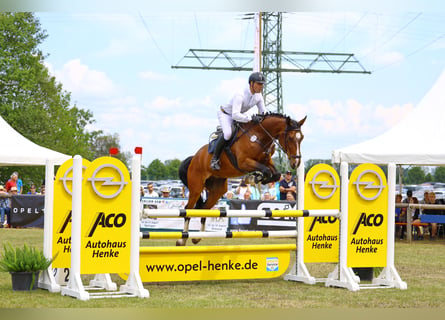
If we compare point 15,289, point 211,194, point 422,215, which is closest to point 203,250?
point 211,194

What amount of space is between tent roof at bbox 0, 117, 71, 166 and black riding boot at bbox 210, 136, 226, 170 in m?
7.13

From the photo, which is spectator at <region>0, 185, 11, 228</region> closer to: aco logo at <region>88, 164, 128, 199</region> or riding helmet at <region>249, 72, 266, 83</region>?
riding helmet at <region>249, 72, 266, 83</region>

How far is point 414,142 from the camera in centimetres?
1345

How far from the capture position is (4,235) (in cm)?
1390

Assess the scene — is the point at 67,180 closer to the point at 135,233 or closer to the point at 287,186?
the point at 135,233

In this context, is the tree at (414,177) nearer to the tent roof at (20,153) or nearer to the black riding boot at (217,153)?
the tent roof at (20,153)

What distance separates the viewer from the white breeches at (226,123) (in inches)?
317

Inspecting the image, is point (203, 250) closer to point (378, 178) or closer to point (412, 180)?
point (378, 178)

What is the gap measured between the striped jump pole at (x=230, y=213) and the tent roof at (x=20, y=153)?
27.0 feet

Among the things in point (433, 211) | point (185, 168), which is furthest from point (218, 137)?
point (433, 211)

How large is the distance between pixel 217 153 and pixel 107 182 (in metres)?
1.94

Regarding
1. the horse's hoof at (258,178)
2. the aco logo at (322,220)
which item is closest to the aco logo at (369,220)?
the aco logo at (322,220)

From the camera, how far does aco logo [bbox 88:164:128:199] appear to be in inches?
254

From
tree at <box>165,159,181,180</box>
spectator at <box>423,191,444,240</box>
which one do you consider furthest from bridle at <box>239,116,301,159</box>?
tree at <box>165,159,181,180</box>
